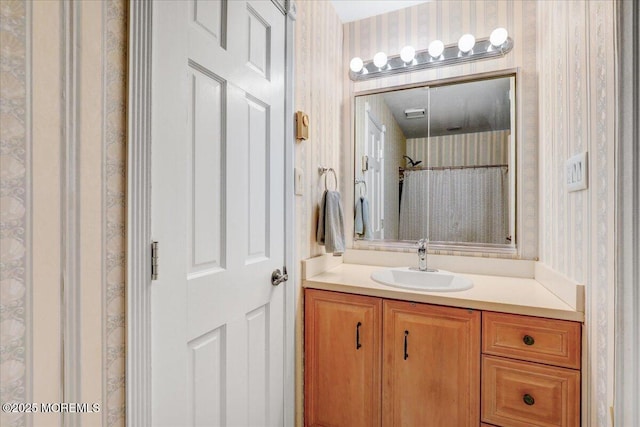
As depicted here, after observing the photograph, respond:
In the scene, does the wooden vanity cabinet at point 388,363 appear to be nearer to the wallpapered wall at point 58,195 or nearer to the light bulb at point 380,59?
the wallpapered wall at point 58,195

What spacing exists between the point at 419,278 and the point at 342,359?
61cm

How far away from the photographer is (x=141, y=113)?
717 millimetres

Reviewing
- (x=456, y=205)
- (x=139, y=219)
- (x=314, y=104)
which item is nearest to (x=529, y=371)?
(x=456, y=205)

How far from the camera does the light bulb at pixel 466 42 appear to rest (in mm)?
1766

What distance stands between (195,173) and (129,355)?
0.48m

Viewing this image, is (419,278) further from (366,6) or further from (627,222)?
(366,6)

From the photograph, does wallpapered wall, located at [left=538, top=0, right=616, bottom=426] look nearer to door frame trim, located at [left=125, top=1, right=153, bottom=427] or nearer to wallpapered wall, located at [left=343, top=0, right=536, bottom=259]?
wallpapered wall, located at [left=343, top=0, right=536, bottom=259]

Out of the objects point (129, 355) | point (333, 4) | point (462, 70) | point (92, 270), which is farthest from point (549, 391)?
point (333, 4)

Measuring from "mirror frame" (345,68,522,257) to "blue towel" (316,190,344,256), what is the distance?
435mm

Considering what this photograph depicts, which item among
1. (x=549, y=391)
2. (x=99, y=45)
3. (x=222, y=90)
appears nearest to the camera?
(x=99, y=45)

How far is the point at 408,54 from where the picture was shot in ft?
6.23

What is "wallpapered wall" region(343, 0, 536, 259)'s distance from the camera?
1698 millimetres

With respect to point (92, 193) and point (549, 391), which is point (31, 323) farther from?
point (549, 391)

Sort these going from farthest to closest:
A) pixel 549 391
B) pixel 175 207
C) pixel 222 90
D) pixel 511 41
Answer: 1. pixel 511 41
2. pixel 549 391
3. pixel 222 90
4. pixel 175 207
